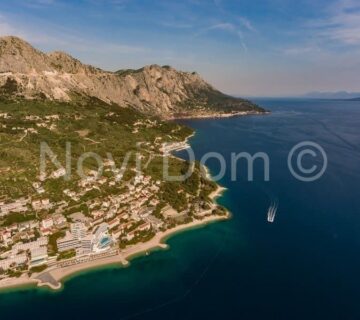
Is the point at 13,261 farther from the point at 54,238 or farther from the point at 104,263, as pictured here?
the point at 104,263

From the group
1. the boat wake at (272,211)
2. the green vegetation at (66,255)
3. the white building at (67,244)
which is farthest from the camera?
the boat wake at (272,211)

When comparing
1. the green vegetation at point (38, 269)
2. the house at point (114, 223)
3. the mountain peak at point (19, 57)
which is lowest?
the green vegetation at point (38, 269)

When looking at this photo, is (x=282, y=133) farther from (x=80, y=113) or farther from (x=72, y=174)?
(x=72, y=174)

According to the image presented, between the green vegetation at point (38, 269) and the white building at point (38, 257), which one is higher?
the white building at point (38, 257)

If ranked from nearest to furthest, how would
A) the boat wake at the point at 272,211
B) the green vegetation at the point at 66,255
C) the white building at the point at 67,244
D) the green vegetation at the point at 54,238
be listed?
1. the green vegetation at the point at 66,255
2. the white building at the point at 67,244
3. the green vegetation at the point at 54,238
4. the boat wake at the point at 272,211

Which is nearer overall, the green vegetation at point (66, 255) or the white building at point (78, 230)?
the green vegetation at point (66, 255)

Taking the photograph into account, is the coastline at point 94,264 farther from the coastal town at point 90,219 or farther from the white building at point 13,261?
the white building at point 13,261

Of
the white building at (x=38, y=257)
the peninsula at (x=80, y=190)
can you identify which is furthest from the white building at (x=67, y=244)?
the white building at (x=38, y=257)

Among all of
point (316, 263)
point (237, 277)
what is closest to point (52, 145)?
point (237, 277)
